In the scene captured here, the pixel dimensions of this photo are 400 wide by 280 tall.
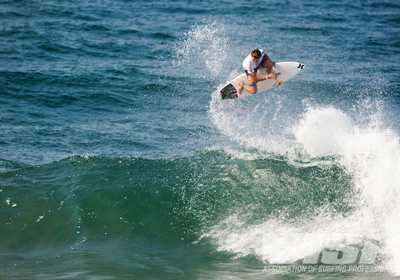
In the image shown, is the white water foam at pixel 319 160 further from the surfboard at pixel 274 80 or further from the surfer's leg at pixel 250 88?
the surfer's leg at pixel 250 88

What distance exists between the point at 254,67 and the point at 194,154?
3.61 m

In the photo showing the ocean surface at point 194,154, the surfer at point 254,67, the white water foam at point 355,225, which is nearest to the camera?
the white water foam at point 355,225

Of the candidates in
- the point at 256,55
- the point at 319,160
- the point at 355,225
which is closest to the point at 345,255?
the point at 355,225

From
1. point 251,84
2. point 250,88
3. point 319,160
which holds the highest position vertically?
point 251,84

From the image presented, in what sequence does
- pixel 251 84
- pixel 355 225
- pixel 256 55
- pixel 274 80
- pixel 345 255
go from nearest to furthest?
pixel 345 255
pixel 355 225
pixel 256 55
pixel 251 84
pixel 274 80

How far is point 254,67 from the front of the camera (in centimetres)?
1472

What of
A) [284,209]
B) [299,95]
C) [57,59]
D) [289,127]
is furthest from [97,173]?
[57,59]

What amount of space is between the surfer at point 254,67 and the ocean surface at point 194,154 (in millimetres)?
2110

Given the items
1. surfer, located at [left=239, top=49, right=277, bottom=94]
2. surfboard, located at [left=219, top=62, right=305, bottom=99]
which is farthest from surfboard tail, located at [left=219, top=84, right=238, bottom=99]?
surfer, located at [left=239, top=49, right=277, bottom=94]

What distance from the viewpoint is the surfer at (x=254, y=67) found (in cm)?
1446

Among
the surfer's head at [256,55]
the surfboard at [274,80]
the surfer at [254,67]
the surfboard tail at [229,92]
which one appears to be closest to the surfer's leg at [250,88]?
the surfer at [254,67]

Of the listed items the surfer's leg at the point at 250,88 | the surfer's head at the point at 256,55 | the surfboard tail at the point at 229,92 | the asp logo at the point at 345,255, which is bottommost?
the asp logo at the point at 345,255

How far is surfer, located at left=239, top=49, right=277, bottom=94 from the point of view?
14461 mm

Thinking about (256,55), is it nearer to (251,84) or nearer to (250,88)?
(251,84)
